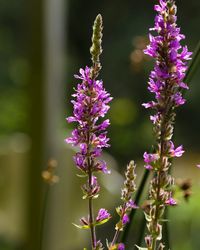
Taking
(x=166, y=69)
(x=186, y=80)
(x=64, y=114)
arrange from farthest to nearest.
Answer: (x=64, y=114) < (x=186, y=80) < (x=166, y=69)

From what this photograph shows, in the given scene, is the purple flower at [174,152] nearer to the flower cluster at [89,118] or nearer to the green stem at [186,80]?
the flower cluster at [89,118]

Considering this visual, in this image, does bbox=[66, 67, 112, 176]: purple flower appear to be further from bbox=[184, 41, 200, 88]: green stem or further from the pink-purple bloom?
bbox=[184, 41, 200, 88]: green stem

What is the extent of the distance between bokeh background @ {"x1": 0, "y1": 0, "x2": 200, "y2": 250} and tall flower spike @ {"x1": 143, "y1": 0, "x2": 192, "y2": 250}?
549mm

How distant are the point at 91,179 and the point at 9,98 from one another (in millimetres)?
6060

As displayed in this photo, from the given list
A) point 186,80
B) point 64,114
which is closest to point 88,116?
point 186,80

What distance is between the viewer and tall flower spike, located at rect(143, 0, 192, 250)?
663 mm

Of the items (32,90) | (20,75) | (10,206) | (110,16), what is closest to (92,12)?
(110,16)

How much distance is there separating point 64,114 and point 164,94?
437 cm

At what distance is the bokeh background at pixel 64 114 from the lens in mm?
2648

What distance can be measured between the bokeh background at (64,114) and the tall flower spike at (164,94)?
0.55 m

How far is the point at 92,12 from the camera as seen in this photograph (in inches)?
270

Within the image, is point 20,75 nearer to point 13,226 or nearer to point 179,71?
point 13,226

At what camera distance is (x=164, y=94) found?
0.67 meters

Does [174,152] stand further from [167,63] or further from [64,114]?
[64,114]
